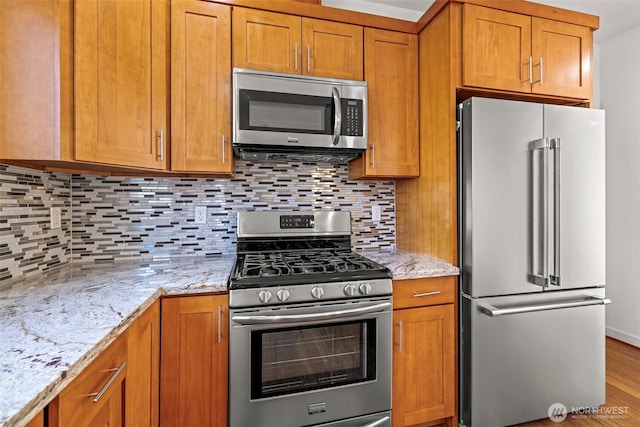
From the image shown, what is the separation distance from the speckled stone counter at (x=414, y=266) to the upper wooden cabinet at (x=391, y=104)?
53 cm

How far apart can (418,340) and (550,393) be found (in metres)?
0.84

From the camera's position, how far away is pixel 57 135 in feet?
3.85

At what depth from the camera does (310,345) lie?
60.4 inches

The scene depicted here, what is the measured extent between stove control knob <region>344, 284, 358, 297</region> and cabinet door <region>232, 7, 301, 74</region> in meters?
1.26

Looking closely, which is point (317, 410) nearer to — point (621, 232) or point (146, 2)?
point (146, 2)

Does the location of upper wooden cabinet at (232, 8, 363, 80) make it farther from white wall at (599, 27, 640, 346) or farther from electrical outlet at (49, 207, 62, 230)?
white wall at (599, 27, 640, 346)

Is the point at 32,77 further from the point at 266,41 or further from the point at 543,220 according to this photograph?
the point at 543,220

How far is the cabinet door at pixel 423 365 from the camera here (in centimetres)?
166

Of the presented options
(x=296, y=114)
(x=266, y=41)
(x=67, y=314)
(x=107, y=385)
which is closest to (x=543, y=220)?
(x=296, y=114)

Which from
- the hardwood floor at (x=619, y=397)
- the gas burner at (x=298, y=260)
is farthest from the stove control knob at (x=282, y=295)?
the hardwood floor at (x=619, y=397)

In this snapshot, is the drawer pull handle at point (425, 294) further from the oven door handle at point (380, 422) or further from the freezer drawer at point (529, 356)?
the oven door handle at point (380, 422)

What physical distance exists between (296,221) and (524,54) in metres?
1.70

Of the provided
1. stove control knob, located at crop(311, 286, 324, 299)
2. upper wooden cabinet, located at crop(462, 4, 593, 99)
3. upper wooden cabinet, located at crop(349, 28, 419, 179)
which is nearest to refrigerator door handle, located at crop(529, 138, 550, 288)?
upper wooden cabinet, located at crop(462, 4, 593, 99)

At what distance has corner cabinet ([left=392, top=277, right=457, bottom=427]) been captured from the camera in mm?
1653
